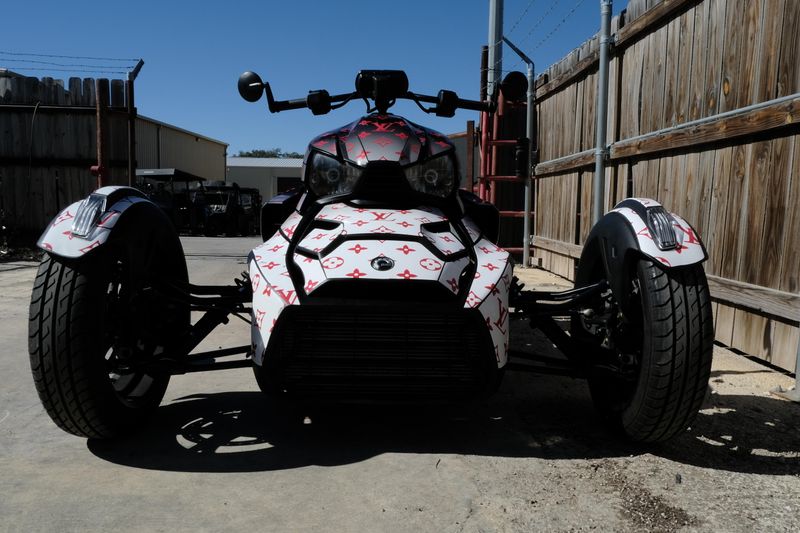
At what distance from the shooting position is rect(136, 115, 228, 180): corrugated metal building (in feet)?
72.5

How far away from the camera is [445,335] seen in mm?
2473

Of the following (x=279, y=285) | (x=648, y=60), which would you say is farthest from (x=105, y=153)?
(x=279, y=285)

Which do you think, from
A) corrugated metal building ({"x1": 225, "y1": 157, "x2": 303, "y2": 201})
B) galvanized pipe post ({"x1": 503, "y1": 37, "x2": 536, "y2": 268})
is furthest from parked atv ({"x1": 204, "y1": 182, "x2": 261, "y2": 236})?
corrugated metal building ({"x1": 225, "y1": 157, "x2": 303, "y2": 201})

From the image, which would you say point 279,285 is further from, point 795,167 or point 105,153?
point 105,153

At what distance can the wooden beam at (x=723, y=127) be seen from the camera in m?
3.71

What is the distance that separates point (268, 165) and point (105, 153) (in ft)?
113

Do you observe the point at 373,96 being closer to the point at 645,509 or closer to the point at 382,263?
the point at 382,263

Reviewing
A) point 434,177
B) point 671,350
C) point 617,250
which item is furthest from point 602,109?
point 671,350

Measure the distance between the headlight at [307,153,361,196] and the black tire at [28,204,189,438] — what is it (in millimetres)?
750

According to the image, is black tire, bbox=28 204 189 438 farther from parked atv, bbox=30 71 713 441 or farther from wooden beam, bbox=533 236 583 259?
wooden beam, bbox=533 236 583 259

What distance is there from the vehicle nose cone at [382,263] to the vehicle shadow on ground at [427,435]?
0.74 m

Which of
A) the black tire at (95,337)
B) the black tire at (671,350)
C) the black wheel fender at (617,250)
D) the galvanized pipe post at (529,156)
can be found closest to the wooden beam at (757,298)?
the black wheel fender at (617,250)

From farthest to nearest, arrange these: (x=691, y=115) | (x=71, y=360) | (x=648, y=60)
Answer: (x=648, y=60), (x=691, y=115), (x=71, y=360)

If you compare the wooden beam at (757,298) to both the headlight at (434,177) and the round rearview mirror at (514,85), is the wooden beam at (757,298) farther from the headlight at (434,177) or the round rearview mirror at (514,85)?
the headlight at (434,177)
